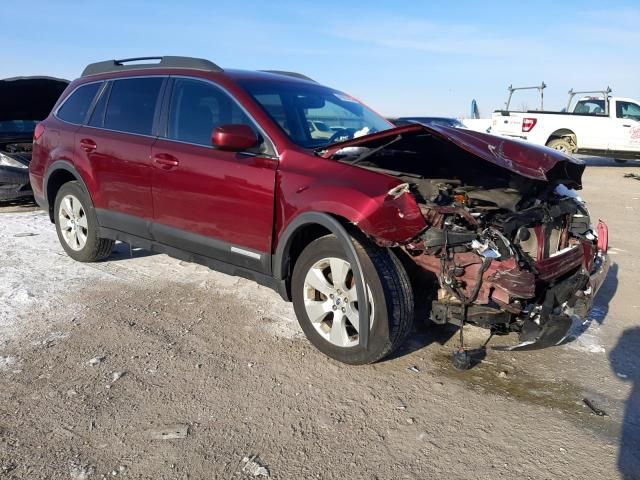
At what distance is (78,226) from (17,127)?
13.7ft

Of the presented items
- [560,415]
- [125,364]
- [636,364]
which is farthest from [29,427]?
[636,364]

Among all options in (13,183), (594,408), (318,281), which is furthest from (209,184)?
(13,183)

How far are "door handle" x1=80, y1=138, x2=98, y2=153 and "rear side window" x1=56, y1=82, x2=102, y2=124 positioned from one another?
1.00 ft

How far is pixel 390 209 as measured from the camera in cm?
318

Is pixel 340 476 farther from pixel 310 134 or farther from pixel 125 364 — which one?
pixel 310 134

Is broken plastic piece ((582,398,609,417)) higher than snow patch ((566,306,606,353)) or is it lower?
lower

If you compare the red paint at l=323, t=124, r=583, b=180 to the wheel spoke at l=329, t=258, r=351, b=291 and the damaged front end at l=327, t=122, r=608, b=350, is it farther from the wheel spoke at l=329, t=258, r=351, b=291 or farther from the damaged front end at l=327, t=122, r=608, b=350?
the wheel spoke at l=329, t=258, r=351, b=291

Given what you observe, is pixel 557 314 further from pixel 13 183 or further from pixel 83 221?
pixel 13 183

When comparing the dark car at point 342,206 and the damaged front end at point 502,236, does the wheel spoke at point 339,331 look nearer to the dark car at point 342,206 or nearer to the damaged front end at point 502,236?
the dark car at point 342,206

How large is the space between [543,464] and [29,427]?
8.30ft

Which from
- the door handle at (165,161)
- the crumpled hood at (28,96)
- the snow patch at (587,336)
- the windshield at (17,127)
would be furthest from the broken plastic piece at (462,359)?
the windshield at (17,127)

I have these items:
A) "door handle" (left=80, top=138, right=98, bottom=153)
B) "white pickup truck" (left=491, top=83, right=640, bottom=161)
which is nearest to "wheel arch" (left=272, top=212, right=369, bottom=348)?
"door handle" (left=80, top=138, right=98, bottom=153)

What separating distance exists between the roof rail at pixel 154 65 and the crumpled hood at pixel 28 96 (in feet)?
9.76

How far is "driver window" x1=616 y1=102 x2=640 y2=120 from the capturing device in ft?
54.2
